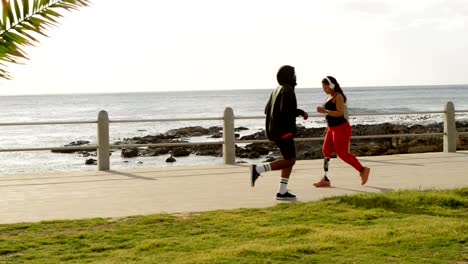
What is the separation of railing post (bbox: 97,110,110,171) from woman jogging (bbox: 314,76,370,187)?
→ 15.9 ft

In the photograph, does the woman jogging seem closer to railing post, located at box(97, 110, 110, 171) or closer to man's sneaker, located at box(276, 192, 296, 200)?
man's sneaker, located at box(276, 192, 296, 200)

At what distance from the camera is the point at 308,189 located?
11.7 m

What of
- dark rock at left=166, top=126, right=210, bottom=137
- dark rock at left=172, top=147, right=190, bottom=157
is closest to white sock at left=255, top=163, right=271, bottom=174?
dark rock at left=172, top=147, right=190, bottom=157

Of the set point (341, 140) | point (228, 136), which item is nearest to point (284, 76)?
point (341, 140)

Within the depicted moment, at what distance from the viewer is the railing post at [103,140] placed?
49.5 feet

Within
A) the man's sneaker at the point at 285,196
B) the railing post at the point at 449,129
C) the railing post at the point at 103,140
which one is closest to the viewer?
the man's sneaker at the point at 285,196

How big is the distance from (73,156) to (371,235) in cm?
3963

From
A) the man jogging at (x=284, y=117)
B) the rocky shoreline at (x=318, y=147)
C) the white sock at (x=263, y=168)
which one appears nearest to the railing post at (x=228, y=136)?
the white sock at (x=263, y=168)

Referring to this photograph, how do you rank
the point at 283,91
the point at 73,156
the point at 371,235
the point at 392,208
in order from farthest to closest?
the point at 73,156 < the point at 283,91 < the point at 392,208 < the point at 371,235

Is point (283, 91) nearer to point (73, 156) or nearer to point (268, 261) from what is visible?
point (268, 261)

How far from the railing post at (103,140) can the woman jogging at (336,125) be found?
4.84 meters

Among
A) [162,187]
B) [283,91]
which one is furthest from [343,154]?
[162,187]

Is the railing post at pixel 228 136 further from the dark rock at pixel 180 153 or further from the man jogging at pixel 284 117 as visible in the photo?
the dark rock at pixel 180 153

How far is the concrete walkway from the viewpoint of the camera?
10000mm
